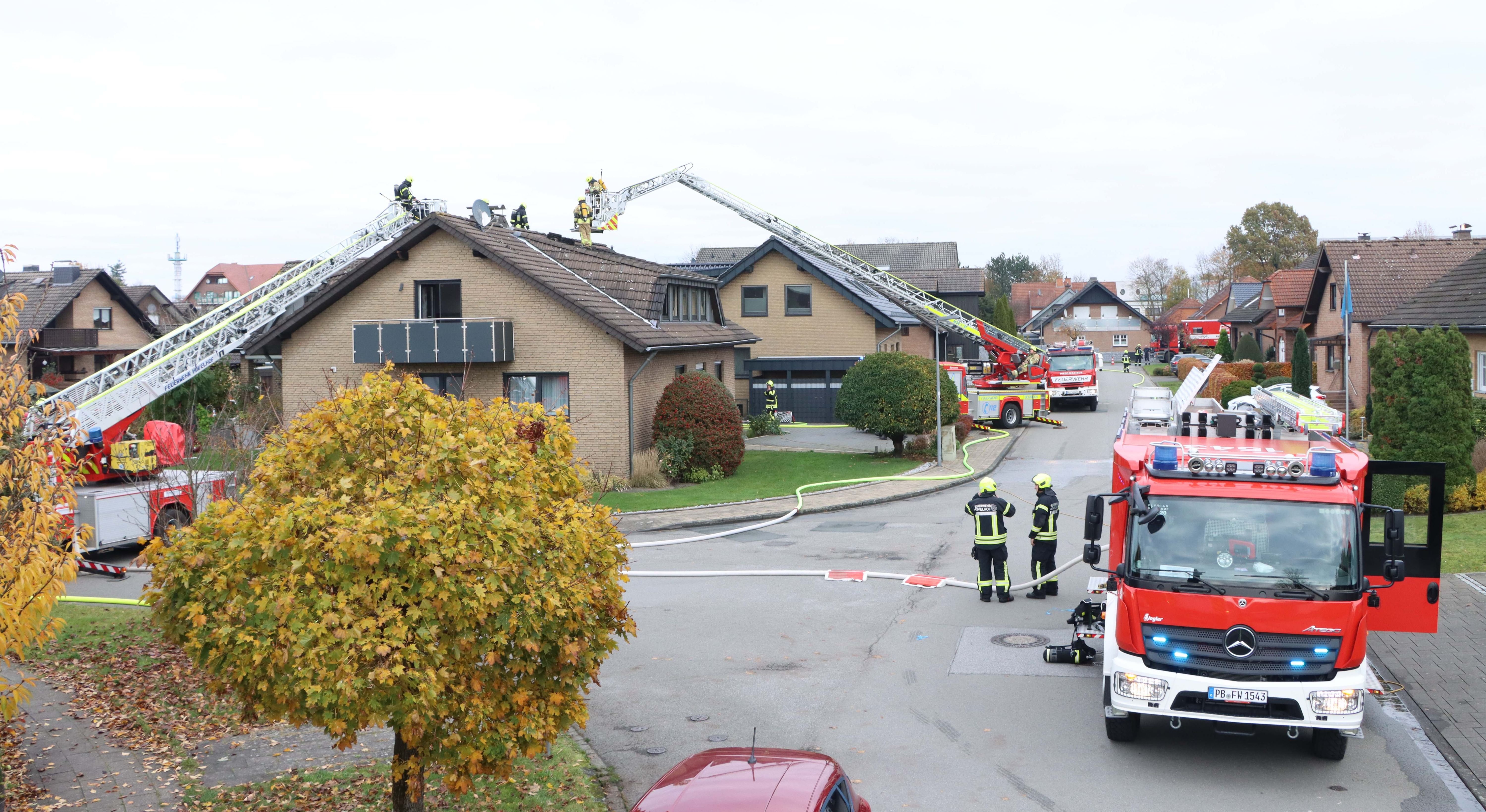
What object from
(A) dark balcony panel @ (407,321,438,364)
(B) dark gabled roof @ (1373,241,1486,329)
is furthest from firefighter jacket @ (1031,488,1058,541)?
(B) dark gabled roof @ (1373,241,1486,329)

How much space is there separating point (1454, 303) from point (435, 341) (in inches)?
1016

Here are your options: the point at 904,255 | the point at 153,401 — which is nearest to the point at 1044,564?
the point at 153,401

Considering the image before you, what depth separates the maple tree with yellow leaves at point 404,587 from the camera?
18.7 ft

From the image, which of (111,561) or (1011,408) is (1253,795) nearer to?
(111,561)

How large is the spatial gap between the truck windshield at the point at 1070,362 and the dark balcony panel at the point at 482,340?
24485mm

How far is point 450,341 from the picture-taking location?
25.9 meters

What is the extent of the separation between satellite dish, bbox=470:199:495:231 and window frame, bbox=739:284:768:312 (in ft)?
48.4

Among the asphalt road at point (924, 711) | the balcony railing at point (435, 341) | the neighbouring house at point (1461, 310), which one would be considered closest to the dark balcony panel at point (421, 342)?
the balcony railing at point (435, 341)

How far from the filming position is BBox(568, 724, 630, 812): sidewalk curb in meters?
8.40

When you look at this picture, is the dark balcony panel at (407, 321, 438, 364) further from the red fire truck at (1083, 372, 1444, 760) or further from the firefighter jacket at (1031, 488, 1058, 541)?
the red fire truck at (1083, 372, 1444, 760)

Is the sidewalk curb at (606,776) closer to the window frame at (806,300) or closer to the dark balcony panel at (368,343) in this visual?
the dark balcony panel at (368,343)

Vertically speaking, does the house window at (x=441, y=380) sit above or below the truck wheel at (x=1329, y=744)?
above

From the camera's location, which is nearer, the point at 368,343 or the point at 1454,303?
the point at 368,343

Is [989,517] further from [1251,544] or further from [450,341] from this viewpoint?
[450,341]
